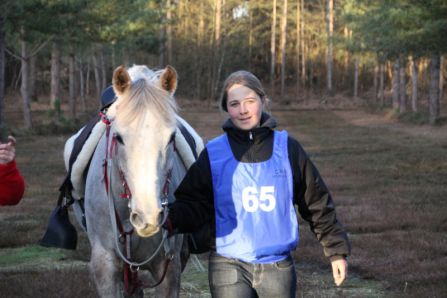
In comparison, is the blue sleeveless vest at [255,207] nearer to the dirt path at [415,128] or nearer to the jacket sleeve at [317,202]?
the jacket sleeve at [317,202]

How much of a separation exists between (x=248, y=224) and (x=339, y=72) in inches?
2593

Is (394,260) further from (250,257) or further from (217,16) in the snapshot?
(217,16)

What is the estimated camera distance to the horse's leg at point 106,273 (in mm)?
4520

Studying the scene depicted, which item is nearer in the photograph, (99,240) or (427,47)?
(99,240)

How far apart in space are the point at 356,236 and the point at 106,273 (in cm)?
569

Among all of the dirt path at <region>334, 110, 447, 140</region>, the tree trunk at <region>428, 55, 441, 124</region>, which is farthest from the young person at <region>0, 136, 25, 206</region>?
the tree trunk at <region>428, 55, 441, 124</region>

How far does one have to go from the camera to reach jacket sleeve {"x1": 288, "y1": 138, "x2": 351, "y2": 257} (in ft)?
12.8

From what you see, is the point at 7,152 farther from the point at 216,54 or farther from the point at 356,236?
the point at 216,54

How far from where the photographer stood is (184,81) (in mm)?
60750

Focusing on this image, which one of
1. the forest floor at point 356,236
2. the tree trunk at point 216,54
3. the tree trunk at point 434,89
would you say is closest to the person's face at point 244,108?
the forest floor at point 356,236

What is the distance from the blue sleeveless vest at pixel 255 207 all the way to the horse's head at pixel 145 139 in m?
0.32

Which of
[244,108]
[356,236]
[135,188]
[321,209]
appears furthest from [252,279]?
[356,236]

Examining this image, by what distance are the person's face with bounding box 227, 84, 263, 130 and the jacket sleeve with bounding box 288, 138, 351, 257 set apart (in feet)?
0.75

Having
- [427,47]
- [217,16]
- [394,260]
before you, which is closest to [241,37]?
[217,16]
